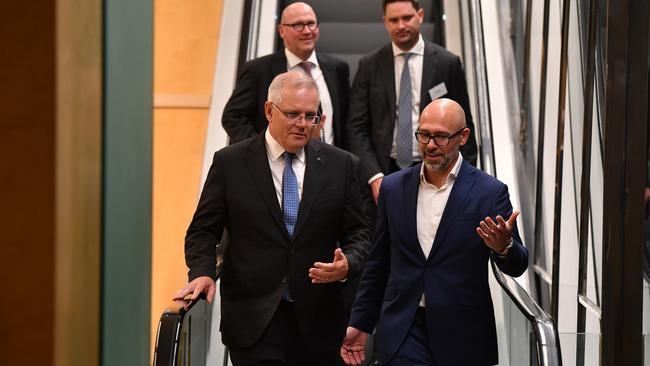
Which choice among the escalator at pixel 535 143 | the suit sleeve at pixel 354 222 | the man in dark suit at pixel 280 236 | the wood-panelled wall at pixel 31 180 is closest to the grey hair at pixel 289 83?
the man in dark suit at pixel 280 236

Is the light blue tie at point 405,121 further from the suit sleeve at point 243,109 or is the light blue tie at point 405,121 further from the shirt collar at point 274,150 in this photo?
the shirt collar at point 274,150

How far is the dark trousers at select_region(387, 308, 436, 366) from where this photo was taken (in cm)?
429

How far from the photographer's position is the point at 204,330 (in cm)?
448

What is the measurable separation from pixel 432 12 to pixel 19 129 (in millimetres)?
5547

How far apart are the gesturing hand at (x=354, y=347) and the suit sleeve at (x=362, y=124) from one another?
1.70 metres

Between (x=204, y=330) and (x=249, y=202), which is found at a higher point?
(x=249, y=202)

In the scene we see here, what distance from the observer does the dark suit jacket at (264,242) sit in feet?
14.3

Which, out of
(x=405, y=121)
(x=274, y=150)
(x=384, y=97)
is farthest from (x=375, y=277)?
(x=384, y=97)

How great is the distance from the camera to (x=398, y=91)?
630 centimetres

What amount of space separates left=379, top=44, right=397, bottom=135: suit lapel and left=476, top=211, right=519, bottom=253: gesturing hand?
2.27 metres

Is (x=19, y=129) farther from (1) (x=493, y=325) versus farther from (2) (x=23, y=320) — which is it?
(1) (x=493, y=325)

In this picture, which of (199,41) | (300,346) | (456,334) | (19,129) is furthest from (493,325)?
(199,41)

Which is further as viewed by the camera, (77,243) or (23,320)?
(77,243)

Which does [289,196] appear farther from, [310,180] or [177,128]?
[177,128]
